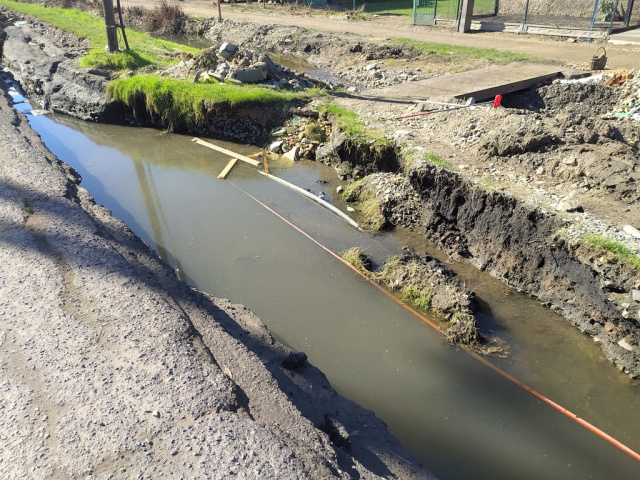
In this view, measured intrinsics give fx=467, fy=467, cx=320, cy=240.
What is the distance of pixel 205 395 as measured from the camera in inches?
130

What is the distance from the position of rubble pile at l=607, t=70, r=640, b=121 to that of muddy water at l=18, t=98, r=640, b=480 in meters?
5.84

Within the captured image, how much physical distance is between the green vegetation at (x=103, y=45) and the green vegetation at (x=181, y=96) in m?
2.51

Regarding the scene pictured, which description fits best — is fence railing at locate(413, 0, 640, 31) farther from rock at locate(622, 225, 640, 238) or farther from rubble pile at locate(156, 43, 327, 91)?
rock at locate(622, 225, 640, 238)

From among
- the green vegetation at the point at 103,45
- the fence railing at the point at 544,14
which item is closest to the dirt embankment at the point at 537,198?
the fence railing at the point at 544,14

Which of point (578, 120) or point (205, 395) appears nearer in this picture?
point (205, 395)

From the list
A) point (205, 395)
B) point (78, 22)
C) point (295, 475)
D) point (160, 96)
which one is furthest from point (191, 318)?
point (78, 22)

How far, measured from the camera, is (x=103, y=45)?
709 inches

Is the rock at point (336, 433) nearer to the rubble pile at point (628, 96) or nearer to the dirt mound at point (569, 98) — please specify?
the dirt mound at point (569, 98)

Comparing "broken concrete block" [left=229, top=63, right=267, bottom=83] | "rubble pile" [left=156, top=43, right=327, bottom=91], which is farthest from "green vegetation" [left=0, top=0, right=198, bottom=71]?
"broken concrete block" [left=229, top=63, right=267, bottom=83]

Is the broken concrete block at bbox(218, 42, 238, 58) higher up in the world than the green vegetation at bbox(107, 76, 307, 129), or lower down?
higher up

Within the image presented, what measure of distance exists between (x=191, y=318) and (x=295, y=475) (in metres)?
1.99

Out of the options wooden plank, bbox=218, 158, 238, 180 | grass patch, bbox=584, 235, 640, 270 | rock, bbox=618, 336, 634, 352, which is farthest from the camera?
wooden plank, bbox=218, 158, 238, 180

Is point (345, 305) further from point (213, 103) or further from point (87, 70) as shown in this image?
point (87, 70)

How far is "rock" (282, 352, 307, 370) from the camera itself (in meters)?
4.36
